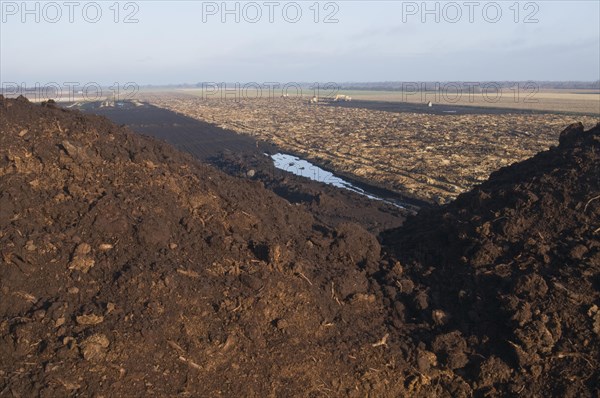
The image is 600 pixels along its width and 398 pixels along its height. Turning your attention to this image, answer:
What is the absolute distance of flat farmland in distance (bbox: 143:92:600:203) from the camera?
20125 mm

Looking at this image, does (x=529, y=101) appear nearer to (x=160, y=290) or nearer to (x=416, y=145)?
(x=416, y=145)

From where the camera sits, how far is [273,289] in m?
6.36

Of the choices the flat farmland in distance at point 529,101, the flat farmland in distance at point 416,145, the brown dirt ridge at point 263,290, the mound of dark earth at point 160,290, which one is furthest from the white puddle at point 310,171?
the flat farmland in distance at point 529,101

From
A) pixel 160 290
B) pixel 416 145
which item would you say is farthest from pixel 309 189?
pixel 416 145

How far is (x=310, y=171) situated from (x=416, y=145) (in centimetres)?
859

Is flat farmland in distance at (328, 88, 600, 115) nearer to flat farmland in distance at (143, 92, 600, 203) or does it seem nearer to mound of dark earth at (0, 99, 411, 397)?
flat farmland in distance at (143, 92, 600, 203)

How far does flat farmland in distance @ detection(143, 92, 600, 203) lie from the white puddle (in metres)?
0.70

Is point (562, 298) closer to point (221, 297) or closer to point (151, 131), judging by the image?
point (221, 297)

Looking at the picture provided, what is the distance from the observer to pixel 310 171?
77.7 feet

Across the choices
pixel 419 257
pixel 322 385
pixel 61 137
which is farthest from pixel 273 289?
pixel 61 137

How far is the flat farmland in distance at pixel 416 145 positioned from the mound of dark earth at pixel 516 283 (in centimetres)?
868

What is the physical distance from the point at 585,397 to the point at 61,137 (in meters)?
8.22

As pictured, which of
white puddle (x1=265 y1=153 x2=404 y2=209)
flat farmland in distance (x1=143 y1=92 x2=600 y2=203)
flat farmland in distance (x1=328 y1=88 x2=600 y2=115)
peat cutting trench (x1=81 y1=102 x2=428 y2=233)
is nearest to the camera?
peat cutting trench (x1=81 y1=102 x2=428 y2=233)

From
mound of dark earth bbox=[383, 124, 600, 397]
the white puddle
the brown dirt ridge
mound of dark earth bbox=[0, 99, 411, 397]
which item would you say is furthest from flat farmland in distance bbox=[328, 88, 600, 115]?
mound of dark earth bbox=[0, 99, 411, 397]
